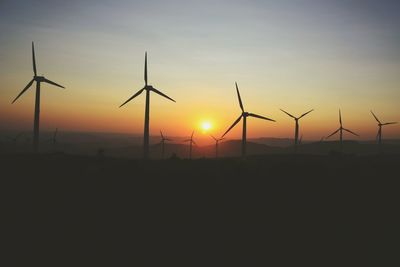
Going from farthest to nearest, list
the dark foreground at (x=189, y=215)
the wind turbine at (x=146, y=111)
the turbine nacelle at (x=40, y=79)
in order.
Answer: the turbine nacelle at (x=40, y=79) → the wind turbine at (x=146, y=111) → the dark foreground at (x=189, y=215)

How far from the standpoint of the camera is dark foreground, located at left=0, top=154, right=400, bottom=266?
106 feet

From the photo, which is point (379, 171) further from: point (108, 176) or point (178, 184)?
point (108, 176)

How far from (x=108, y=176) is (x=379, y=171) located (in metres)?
45.8

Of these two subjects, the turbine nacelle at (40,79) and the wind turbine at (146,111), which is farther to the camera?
the turbine nacelle at (40,79)

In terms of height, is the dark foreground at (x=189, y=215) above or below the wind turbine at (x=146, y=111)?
below

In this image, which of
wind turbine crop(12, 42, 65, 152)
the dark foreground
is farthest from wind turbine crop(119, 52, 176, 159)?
wind turbine crop(12, 42, 65, 152)

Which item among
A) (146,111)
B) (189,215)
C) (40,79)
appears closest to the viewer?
(189,215)

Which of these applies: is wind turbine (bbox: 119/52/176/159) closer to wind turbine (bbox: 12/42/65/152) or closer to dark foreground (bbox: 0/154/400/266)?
dark foreground (bbox: 0/154/400/266)

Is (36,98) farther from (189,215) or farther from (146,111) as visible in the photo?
(189,215)

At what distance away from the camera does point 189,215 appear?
38500 mm

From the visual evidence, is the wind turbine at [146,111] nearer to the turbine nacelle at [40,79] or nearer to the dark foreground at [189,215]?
the dark foreground at [189,215]

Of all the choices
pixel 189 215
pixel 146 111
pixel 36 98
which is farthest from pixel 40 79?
pixel 189 215

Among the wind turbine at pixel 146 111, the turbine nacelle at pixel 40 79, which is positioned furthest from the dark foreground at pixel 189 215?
the turbine nacelle at pixel 40 79

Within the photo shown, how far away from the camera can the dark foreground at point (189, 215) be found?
32250 millimetres
